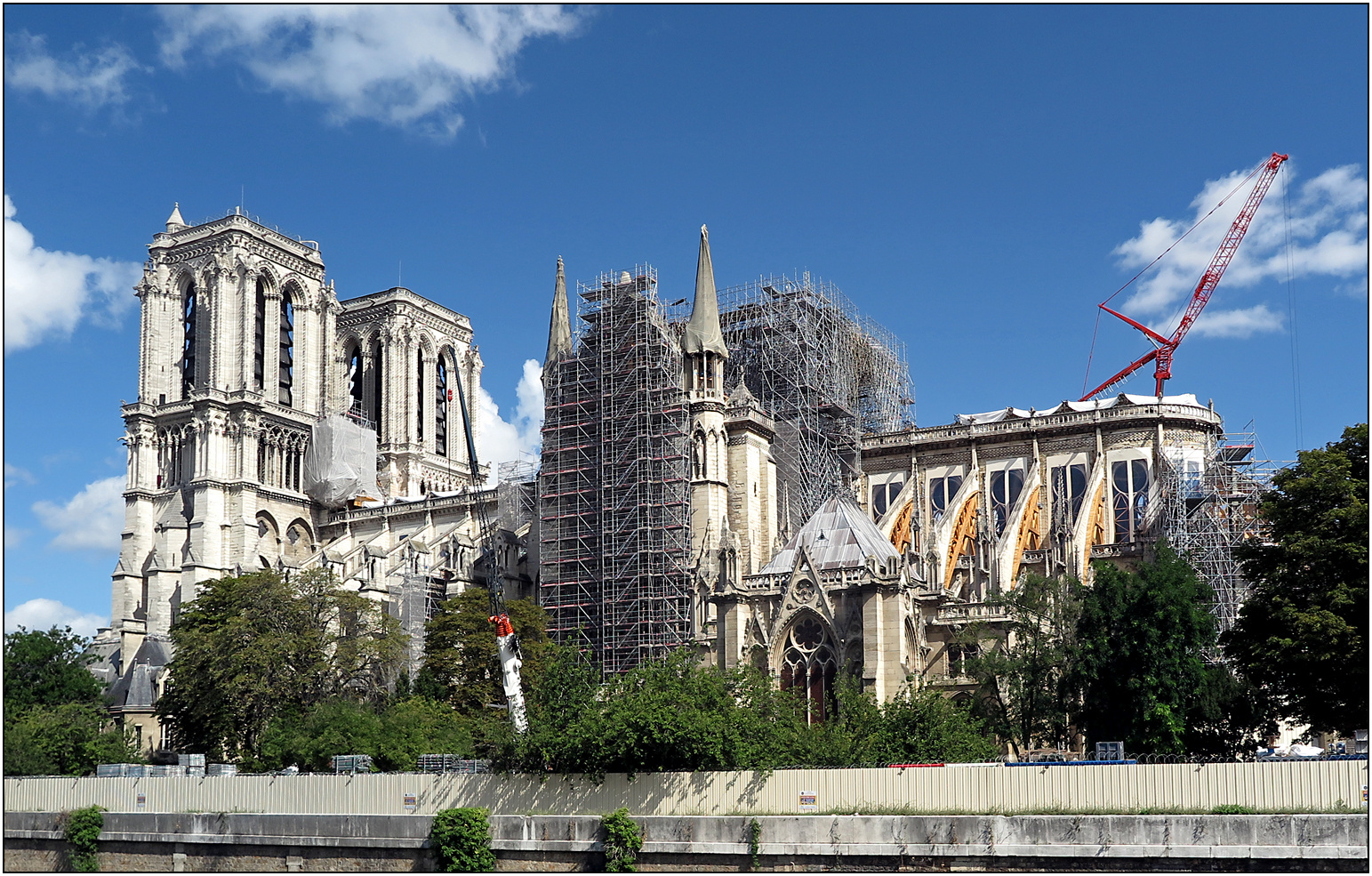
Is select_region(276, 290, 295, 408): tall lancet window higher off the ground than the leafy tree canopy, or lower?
higher

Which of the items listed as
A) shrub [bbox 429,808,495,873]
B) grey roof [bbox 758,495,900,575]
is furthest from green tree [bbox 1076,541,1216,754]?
shrub [bbox 429,808,495,873]

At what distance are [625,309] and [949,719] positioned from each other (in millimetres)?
29775

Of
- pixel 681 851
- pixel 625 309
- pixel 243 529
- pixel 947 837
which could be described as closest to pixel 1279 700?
pixel 947 837

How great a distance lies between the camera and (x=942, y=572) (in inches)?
2379

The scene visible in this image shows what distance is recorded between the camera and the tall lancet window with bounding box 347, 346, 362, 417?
10112cm

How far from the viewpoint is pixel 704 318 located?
62312mm

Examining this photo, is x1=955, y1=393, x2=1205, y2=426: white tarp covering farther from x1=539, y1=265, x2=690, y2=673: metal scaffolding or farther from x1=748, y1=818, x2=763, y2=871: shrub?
x1=748, y1=818, x2=763, y2=871: shrub

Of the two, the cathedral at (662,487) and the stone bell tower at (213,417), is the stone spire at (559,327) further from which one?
the stone bell tower at (213,417)

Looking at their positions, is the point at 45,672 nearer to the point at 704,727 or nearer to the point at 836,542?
the point at 836,542

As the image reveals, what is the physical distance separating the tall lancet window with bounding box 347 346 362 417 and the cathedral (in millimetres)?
9320

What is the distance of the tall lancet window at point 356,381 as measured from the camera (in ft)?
332

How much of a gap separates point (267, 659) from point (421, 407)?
4759 cm

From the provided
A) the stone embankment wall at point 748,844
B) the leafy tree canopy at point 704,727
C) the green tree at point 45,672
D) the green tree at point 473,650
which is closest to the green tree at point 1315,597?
the leafy tree canopy at point 704,727

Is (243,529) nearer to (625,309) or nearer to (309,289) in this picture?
(309,289)
